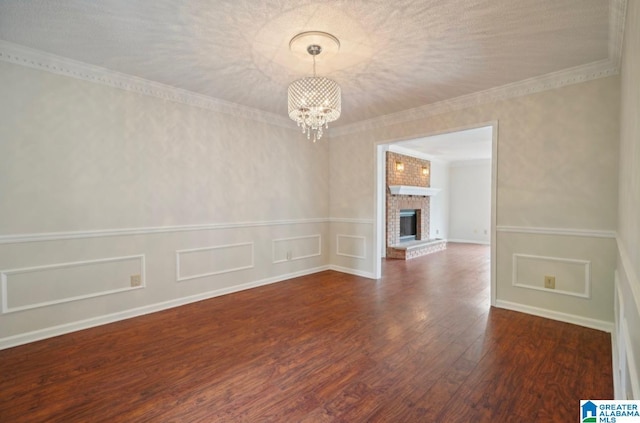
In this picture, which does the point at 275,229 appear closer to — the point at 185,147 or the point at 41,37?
the point at 185,147

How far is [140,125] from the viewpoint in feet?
11.0

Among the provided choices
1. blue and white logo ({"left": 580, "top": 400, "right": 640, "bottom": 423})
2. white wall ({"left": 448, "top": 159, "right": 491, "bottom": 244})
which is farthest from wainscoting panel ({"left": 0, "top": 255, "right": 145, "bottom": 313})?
white wall ({"left": 448, "top": 159, "right": 491, "bottom": 244})

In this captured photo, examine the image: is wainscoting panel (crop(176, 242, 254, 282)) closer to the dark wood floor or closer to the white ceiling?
the dark wood floor

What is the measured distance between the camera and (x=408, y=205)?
777cm

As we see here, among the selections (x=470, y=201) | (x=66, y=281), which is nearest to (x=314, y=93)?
(x=66, y=281)

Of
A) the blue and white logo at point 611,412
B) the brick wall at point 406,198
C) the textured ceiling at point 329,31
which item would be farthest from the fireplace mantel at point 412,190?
the blue and white logo at point 611,412

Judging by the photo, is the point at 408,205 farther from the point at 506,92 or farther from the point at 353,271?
the point at 506,92

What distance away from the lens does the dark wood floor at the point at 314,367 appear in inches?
71.4

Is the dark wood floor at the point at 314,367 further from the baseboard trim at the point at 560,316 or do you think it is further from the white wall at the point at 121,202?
the white wall at the point at 121,202

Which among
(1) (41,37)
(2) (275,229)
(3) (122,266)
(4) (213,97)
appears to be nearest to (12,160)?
(1) (41,37)

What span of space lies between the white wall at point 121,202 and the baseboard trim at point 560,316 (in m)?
3.16

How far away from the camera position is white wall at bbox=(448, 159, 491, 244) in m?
8.95

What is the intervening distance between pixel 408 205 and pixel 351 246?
317cm

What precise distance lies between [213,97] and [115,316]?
→ 278cm
